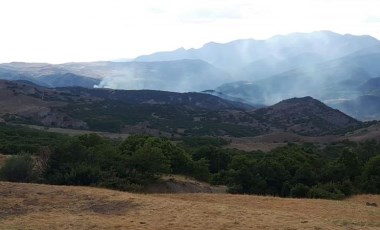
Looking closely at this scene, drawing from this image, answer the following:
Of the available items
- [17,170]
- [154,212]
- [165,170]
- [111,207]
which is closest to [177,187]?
[165,170]

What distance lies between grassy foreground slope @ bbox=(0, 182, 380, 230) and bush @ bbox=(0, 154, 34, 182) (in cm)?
403

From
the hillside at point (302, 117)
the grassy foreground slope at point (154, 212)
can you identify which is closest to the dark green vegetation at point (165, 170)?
the grassy foreground slope at point (154, 212)

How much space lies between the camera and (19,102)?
133m

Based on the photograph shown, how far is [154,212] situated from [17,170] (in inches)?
502

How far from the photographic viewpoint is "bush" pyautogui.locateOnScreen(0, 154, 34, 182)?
2966 centimetres

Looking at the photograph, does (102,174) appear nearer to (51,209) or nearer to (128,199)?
(128,199)

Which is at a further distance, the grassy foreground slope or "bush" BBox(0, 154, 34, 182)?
"bush" BBox(0, 154, 34, 182)

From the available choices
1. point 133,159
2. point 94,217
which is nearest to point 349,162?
point 133,159

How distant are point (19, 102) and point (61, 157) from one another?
109292 millimetres

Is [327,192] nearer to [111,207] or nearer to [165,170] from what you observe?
[165,170]

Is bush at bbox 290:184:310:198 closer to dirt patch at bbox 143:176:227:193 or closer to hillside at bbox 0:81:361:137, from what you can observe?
dirt patch at bbox 143:176:227:193

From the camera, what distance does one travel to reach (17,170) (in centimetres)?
2966

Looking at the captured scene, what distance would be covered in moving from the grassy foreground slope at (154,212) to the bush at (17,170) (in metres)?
4.03

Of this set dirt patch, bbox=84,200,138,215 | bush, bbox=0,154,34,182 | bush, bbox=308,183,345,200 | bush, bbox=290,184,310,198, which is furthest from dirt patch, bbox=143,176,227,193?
dirt patch, bbox=84,200,138,215
